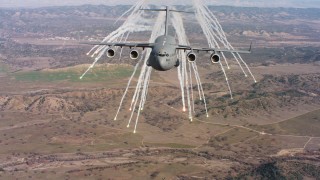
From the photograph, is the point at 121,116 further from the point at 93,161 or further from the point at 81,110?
the point at 93,161

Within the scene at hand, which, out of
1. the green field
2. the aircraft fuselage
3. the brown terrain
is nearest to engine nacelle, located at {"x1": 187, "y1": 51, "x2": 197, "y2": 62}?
the aircraft fuselage

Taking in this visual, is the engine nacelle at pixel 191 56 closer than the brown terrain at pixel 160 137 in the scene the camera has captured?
Yes

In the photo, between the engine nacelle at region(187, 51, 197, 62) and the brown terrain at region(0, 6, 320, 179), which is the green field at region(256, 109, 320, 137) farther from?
the engine nacelle at region(187, 51, 197, 62)

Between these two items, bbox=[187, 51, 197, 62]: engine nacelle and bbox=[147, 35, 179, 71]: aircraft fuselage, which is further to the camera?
bbox=[187, 51, 197, 62]: engine nacelle

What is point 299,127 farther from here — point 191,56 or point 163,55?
point 163,55

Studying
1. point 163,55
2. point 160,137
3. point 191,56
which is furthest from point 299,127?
point 163,55

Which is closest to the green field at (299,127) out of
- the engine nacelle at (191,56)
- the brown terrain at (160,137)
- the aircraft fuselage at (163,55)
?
the brown terrain at (160,137)

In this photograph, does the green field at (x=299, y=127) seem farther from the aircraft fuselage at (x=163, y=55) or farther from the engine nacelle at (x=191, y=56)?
the aircraft fuselage at (x=163, y=55)

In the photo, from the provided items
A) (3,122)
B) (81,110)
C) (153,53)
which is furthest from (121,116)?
(153,53)
